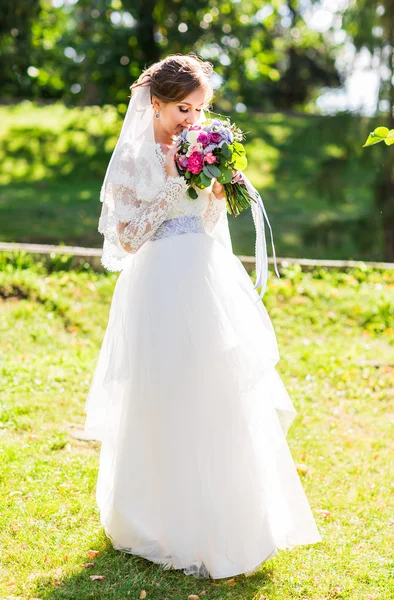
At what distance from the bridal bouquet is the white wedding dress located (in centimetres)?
8

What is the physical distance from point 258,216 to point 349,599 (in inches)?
77.6

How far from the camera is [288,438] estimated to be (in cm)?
599

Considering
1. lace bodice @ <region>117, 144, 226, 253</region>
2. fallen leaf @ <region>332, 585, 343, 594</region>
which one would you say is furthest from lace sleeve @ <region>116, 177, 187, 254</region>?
fallen leaf @ <region>332, 585, 343, 594</region>

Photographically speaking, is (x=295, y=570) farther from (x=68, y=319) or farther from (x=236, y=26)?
(x=236, y=26)

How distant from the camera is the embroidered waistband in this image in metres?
3.87

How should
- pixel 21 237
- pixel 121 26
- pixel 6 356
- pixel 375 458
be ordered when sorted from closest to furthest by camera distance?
1. pixel 375 458
2. pixel 6 356
3. pixel 21 237
4. pixel 121 26

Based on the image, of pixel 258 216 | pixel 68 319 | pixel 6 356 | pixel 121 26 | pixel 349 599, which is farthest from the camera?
pixel 121 26

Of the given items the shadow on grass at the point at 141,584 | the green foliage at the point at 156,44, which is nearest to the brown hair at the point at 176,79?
the shadow on grass at the point at 141,584

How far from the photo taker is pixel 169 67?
12.4 ft


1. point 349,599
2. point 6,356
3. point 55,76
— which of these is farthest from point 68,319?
point 55,76

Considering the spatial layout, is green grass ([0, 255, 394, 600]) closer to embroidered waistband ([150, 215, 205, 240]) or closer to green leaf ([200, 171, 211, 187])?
embroidered waistband ([150, 215, 205, 240])

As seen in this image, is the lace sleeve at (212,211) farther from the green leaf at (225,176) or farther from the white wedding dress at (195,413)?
the green leaf at (225,176)

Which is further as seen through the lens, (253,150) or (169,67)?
(253,150)

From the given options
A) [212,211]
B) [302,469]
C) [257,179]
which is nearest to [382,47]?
[257,179]
